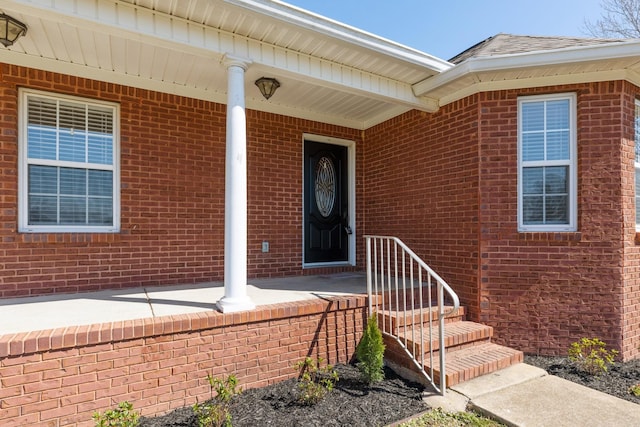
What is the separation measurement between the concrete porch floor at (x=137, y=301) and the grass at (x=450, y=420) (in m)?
1.41

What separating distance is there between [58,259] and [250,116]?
8.87 feet

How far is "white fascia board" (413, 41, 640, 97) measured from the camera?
3291 millimetres

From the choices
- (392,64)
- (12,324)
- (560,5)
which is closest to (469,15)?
(560,5)

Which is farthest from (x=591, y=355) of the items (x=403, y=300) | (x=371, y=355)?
(x=371, y=355)

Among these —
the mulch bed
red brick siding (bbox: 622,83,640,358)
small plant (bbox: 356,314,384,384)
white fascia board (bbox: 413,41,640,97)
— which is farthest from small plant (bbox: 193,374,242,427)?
red brick siding (bbox: 622,83,640,358)

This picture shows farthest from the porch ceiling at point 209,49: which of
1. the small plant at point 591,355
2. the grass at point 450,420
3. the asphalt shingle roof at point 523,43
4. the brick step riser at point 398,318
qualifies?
the grass at point 450,420

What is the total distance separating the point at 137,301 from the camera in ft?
10.8

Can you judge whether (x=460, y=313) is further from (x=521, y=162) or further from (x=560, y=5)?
(x=560, y=5)

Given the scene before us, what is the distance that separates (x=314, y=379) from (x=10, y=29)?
150 inches

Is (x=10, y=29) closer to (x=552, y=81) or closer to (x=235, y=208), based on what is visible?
(x=235, y=208)

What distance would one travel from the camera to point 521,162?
12.7 feet

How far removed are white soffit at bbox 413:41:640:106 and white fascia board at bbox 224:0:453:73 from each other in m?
0.25

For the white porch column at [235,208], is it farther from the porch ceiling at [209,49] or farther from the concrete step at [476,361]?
the concrete step at [476,361]

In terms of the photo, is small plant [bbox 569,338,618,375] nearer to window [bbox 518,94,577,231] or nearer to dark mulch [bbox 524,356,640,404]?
dark mulch [bbox 524,356,640,404]
